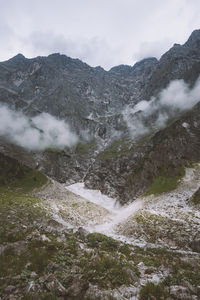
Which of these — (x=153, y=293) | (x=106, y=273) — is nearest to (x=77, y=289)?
(x=106, y=273)

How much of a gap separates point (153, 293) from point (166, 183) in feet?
138

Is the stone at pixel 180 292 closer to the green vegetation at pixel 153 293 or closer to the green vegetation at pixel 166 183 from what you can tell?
the green vegetation at pixel 153 293

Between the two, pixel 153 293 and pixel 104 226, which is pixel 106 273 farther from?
pixel 104 226

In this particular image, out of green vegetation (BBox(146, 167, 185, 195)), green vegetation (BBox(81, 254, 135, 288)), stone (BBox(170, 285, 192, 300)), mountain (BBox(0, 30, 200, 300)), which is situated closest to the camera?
stone (BBox(170, 285, 192, 300))

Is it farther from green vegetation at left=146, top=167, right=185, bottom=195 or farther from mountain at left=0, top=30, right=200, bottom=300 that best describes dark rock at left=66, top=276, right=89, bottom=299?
green vegetation at left=146, top=167, right=185, bottom=195

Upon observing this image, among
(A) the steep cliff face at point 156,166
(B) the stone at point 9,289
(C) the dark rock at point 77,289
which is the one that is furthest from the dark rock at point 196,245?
(A) the steep cliff face at point 156,166

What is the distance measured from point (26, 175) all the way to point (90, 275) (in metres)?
52.0

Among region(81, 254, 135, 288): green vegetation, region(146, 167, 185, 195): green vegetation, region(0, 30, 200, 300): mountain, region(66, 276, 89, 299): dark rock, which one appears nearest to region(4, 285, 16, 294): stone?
region(0, 30, 200, 300): mountain

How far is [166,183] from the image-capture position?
151ft

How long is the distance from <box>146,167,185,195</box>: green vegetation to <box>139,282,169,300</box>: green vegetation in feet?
125

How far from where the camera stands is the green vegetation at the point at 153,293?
7.09 metres

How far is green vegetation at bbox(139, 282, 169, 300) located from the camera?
7.09 meters

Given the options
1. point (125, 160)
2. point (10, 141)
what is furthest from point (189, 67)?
point (10, 141)

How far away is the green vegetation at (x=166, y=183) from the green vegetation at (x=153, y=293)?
37996 mm
